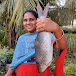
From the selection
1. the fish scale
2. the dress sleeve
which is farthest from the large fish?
the dress sleeve

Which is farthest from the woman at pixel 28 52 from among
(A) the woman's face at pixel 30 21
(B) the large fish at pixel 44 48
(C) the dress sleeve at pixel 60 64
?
(B) the large fish at pixel 44 48

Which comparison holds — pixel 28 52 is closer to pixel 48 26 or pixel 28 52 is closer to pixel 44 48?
pixel 44 48

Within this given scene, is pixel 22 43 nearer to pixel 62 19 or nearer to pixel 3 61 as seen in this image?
pixel 3 61

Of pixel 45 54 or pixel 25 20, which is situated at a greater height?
pixel 25 20

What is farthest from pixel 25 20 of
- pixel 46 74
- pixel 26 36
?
pixel 46 74

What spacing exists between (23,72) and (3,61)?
1.04 metres

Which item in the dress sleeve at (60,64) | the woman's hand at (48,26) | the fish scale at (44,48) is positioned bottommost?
the dress sleeve at (60,64)

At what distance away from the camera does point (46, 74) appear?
118 centimetres

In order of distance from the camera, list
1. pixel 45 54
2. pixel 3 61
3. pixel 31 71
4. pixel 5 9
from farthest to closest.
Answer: pixel 5 9, pixel 3 61, pixel 31 71, pixel 45 54

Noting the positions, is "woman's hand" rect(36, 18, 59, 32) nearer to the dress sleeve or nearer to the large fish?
the large fish

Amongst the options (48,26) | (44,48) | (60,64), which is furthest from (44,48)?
(60,64)

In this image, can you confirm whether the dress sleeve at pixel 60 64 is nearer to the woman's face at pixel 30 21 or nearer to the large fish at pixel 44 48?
the large fish at pixel 44 48

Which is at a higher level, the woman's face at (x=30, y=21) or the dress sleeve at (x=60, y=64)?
the woman's face at (x=30, y=21)

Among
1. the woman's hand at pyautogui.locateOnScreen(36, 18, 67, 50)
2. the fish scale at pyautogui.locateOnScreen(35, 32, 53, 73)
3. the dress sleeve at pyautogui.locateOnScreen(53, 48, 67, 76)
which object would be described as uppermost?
the woman's hand at pyautogui.locateOnScreen(36, 18, 67, 50)
